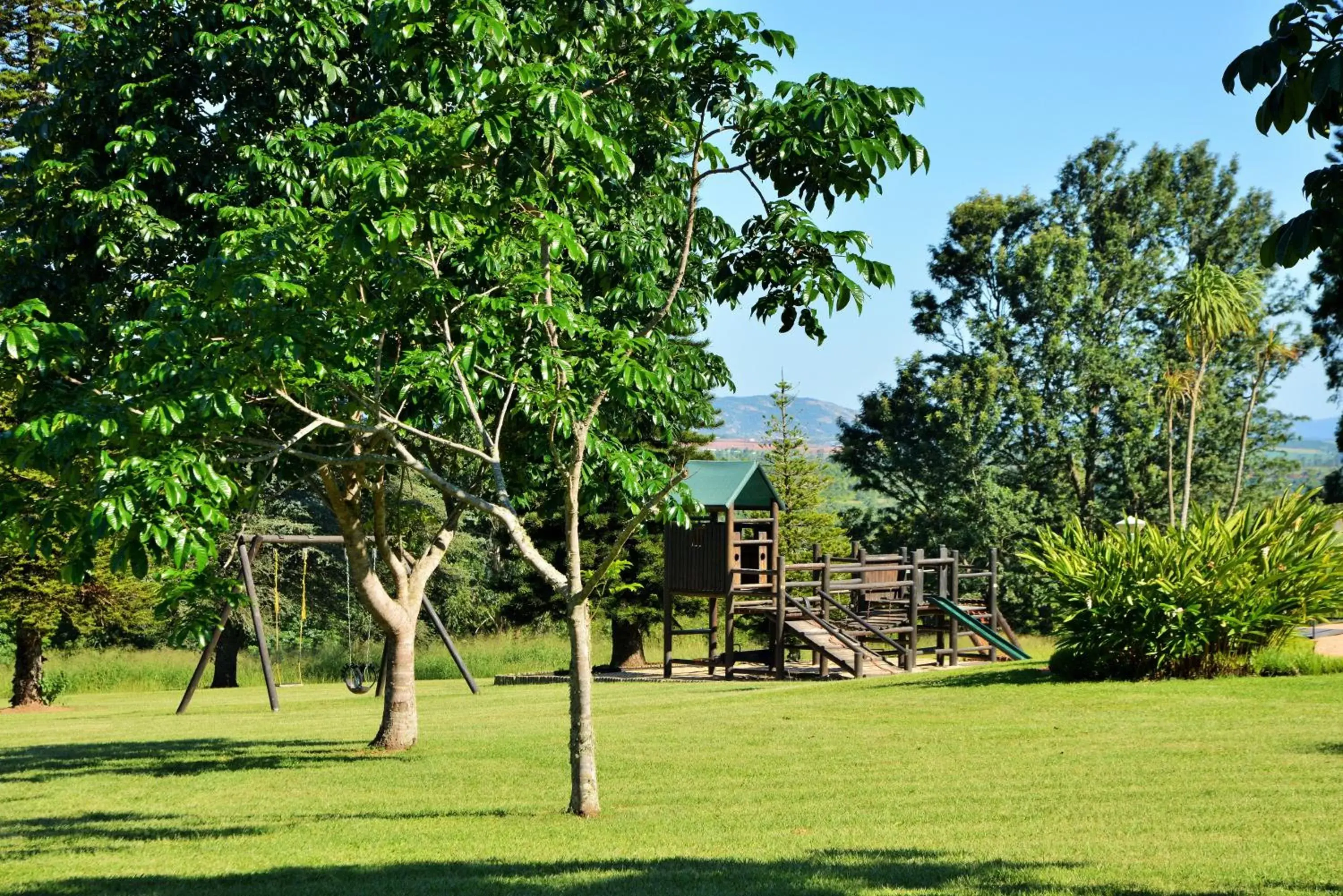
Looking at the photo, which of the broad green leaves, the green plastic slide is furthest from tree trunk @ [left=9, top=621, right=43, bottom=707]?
the green plastic slide

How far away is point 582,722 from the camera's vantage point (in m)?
10.2

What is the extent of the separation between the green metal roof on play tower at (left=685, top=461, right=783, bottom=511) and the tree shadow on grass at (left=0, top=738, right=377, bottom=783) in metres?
12.5

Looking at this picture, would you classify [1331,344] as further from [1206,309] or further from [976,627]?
[976,627]

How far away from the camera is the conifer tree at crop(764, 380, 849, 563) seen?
141 feet

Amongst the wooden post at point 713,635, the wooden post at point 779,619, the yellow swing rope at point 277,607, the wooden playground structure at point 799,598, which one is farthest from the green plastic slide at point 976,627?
the yellow swing rope at point 277,607

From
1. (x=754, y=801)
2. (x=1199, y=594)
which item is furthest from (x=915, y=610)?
(x=754, y=801)

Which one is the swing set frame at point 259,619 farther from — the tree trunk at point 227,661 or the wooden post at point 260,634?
the tree trunk at point 227,661

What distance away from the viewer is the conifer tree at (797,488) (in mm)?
43000

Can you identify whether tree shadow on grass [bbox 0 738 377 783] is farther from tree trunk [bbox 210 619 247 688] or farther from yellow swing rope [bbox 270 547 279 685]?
tree trunk [bbox 210 619 247 688]

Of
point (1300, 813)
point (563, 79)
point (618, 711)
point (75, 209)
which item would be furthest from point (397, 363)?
point (618, 711)

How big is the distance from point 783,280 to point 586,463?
407cm

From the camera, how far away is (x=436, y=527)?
25219 mm

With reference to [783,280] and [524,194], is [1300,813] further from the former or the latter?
[524,194]

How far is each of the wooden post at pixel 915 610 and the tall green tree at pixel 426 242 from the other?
13.6 metres
